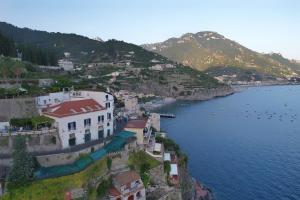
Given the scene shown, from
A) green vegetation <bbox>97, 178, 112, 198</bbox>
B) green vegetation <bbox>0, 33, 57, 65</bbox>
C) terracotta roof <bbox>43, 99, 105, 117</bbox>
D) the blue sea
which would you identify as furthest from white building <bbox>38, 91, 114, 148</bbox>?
green vegetation <bbox>0, 33, 57, 65</bbox>

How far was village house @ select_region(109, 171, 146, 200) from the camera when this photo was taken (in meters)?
41.8

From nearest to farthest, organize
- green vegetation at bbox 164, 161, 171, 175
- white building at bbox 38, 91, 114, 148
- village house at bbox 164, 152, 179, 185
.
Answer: white building at bbox 38, 91, 114, 148 → village house at bbox 164, 152, 179, 185 → green vegetation at bbox 164, 161, 171, 175

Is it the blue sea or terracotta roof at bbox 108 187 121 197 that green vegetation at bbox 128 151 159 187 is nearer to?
terracotta roof at bbox 108 187 121 197

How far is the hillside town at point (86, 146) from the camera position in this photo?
41188 mm

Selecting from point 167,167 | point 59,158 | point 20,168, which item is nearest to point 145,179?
point 167,167

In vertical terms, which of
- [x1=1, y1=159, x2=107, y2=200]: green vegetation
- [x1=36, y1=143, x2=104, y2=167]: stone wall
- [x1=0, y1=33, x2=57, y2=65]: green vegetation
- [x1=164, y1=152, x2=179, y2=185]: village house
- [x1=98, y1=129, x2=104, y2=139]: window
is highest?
[x1=0, y1=33, x2=57, y2=65]: green vegetation

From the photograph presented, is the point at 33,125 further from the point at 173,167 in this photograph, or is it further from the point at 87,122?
the point at 173,167

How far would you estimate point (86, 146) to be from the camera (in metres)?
45.3

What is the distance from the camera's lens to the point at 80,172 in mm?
40031

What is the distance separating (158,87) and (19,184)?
153604mm

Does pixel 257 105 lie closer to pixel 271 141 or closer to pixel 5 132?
pixel 271 141

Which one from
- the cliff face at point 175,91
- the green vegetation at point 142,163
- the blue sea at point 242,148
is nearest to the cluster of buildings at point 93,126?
the green vegetation at point 142,163

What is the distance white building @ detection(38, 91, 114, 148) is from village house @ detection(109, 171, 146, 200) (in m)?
7.52

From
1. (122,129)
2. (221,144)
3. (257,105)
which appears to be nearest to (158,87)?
(257,105)
